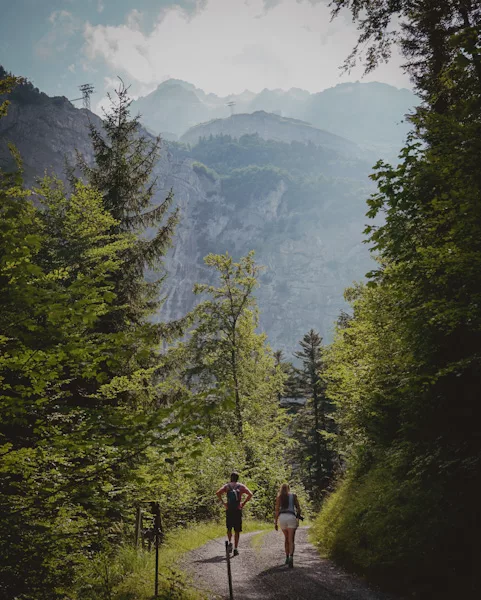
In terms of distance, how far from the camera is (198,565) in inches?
346

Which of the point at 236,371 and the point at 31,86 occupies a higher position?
the point at 31,86

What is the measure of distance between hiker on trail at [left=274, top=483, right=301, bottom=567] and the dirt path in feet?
1.10

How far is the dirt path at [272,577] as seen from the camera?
21.6 feet

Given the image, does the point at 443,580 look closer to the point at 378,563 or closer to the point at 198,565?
the point at 378,563

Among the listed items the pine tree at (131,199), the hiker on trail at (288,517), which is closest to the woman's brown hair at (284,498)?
the hiker on trail at (288,517)

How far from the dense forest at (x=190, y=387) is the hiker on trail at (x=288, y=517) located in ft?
4.02

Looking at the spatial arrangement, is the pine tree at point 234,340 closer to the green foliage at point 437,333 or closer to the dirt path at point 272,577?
the dirt path at point 272,577

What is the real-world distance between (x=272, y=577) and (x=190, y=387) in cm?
388

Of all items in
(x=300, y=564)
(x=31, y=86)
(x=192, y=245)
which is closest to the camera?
(x=300, y=564)

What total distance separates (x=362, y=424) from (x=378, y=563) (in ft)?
16.6

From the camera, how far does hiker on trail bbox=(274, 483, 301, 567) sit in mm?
8438

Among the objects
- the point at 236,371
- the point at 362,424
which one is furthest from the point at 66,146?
the point at 362,424

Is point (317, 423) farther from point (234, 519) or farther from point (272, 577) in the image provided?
point (272, 577)

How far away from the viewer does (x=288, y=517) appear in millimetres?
8680
